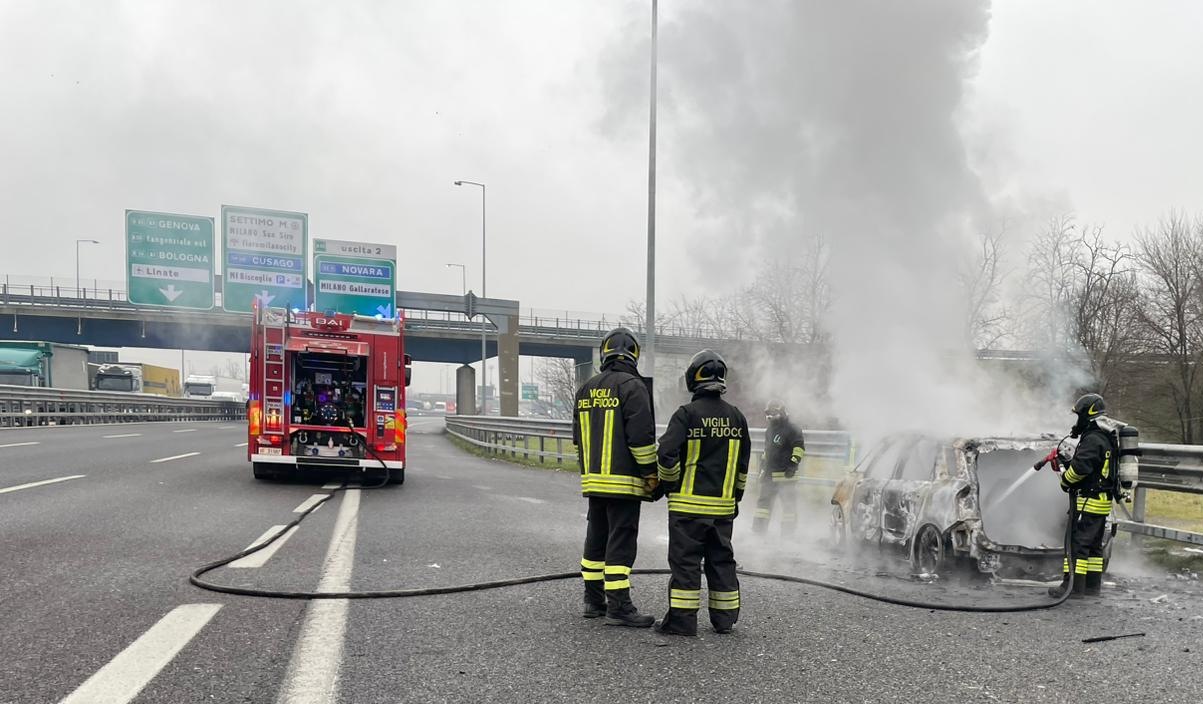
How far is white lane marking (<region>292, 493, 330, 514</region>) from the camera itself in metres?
9.12

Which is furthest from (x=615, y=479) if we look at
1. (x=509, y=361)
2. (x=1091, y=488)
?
(x=509, y=361)

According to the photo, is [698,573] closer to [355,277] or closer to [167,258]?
[355,277]

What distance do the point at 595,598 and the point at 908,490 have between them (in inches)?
126

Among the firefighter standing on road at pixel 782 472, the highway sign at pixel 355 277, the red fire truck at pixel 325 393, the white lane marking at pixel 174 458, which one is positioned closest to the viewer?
the firefighter standing on road at pixel 782 472

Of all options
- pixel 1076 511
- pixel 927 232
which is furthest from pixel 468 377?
pixel 1076 511

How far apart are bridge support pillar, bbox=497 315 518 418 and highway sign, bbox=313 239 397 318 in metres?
16.3

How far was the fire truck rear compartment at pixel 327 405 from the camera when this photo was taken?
1196 cm

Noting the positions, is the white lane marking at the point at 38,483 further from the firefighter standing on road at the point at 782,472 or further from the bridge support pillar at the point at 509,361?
the bridge support pillar at the point at 509,361

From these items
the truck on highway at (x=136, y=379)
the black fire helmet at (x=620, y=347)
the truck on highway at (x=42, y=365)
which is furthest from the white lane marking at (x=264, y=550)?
the truck on highway at (x=136, y=379)

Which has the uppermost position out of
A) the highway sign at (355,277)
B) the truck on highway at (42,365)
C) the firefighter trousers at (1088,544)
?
the highway sign at (355,277)

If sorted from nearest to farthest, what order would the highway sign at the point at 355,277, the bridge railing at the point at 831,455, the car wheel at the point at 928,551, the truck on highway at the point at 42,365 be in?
the car wheel at the point at 928,551 → the bridge railing at the point at 831,455 → the highway sign at the point at 355,277 → the truck on highway at the point at 42,365

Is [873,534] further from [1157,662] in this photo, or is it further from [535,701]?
[535,701]

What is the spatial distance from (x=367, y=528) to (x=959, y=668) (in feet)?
19.0

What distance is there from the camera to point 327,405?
12.3m
